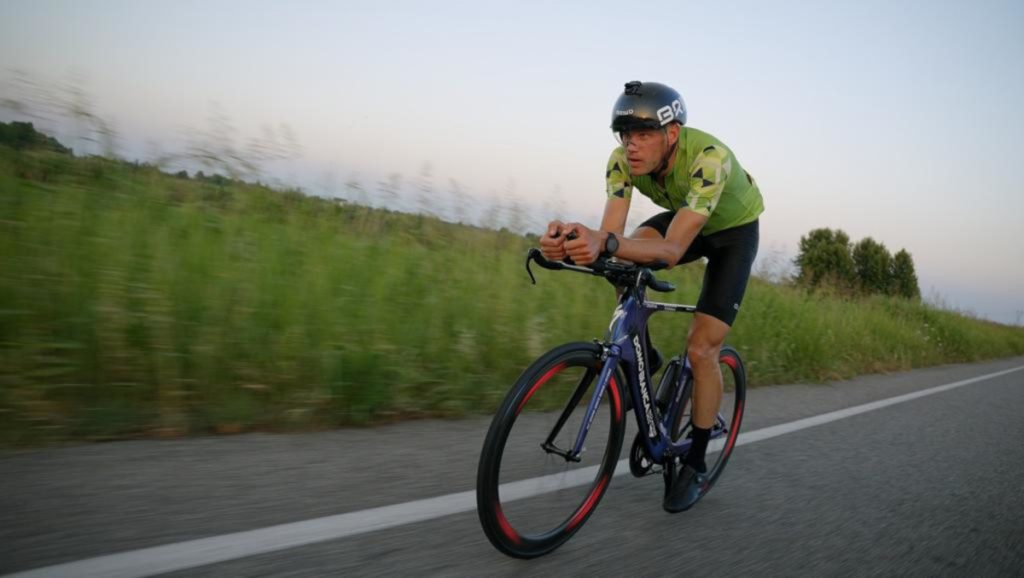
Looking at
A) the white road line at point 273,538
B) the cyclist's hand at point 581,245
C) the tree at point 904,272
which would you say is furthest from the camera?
the tree at point 904,272

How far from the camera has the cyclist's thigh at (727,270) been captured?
343cm

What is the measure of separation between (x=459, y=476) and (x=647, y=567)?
1082mm

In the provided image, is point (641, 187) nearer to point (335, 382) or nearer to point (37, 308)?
point (335, 382)

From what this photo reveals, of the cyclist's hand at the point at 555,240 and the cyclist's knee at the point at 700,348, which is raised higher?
the cyclist's hand at the point at 555,240

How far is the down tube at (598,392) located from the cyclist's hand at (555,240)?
57 cm

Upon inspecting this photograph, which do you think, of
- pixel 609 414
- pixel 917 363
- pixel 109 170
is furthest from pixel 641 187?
pixel 917 363

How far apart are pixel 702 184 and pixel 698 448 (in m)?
1.41

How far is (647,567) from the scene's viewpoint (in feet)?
8.43

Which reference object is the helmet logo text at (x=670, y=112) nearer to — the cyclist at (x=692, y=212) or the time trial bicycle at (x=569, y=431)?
the cyclist at (x=692, y=212)

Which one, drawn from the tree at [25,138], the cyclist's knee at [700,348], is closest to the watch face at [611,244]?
the cyclist's knee at [700,348]

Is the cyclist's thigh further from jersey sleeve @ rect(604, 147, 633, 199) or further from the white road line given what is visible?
the white road line

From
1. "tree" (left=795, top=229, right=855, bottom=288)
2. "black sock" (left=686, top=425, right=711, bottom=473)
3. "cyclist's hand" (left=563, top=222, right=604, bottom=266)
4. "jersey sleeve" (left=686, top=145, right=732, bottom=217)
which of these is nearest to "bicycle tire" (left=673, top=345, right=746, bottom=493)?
"black sock" (left=686, top=425, right=711, bottom=473)

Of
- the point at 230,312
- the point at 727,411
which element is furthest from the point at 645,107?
the point at 230,312

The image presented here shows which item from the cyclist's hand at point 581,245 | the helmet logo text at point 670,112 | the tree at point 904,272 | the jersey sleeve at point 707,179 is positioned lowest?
the cyclist's hand at point 581,245
